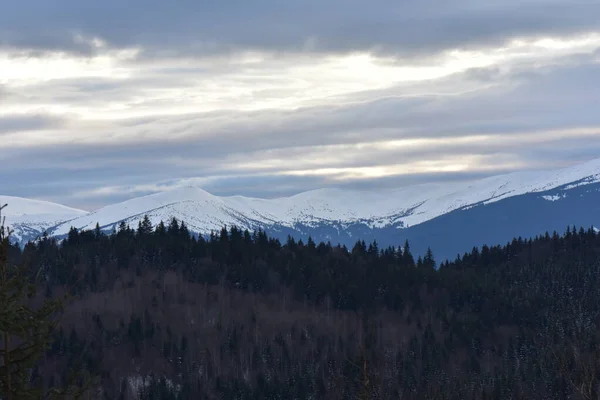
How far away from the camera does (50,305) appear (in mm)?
28547

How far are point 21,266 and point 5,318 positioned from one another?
5.82 ft

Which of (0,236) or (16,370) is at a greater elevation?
(0,236)

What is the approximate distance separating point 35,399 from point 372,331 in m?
10.6

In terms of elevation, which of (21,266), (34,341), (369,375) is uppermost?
(21,266)

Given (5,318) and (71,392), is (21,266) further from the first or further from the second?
(71,392)

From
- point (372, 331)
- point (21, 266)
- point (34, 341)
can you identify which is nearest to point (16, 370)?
point (34, 341)

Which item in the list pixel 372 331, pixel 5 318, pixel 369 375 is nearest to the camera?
pixel 5 318

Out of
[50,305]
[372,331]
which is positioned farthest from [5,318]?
[372,331]

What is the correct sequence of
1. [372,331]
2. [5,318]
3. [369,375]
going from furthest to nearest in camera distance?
[369,375] → [372,331] → [5,318]

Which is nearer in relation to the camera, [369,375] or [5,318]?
[5,318]

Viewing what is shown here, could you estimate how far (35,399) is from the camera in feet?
92.8

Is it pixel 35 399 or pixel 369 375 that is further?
pixel 369 375

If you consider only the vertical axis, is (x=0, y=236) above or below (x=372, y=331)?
above

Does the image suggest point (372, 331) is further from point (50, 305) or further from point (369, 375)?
point (50, 305)
